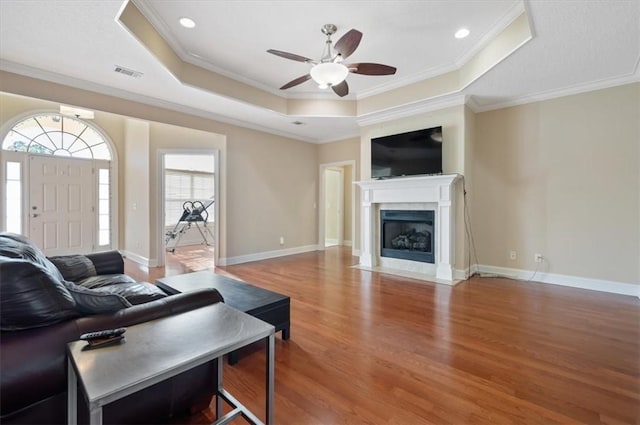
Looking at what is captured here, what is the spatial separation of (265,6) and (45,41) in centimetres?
220

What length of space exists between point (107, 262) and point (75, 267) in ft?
1.04

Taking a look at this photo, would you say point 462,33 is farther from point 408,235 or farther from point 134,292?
point 134,292

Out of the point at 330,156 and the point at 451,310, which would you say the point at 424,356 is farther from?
the point at 330,156

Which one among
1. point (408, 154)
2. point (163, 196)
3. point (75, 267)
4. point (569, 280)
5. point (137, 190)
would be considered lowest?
point (569, 280)

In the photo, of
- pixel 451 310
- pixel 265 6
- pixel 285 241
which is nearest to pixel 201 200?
pixel 285 241

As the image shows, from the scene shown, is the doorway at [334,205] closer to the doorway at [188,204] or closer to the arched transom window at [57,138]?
the doorway at [188,204]

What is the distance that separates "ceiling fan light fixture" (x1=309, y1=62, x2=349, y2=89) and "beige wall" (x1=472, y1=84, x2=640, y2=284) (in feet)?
10.1

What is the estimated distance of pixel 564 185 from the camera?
4.09 meters

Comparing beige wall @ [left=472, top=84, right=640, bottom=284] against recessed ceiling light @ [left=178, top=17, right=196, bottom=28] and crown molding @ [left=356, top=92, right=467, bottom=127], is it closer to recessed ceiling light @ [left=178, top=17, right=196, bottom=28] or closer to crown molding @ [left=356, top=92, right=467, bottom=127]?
crown molding @ [left=356, top=92, right=467, bottom=127]

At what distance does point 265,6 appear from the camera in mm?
2807

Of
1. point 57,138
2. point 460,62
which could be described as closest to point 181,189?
point 57,138

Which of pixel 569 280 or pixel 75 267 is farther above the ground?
pixel 75 267

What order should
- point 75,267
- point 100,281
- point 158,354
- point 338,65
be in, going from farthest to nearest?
point 338,65
point 75,267
point 100,281
point 158,354

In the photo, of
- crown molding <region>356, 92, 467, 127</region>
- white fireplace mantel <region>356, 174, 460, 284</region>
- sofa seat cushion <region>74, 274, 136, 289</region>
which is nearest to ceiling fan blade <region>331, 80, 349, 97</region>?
crown molding <region>356, 92, 467, 127</region>
